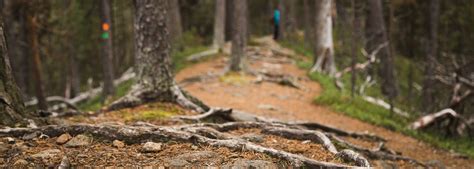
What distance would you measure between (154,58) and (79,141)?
3.24 m

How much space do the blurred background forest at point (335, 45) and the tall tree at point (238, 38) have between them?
2617mm

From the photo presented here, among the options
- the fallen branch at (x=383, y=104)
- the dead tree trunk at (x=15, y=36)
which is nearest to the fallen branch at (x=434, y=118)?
the fallen branch at (x=383, y=104)

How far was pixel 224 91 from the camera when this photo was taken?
502 inches

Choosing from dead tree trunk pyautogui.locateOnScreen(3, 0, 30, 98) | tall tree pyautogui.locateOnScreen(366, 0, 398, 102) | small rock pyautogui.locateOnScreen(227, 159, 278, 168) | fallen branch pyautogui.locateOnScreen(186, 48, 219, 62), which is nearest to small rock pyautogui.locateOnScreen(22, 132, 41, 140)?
small rock pyautogui.locateOnScreen(227, 159, 278, 168)

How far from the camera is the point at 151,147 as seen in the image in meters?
4.73

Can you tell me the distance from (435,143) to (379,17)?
25.0 feet

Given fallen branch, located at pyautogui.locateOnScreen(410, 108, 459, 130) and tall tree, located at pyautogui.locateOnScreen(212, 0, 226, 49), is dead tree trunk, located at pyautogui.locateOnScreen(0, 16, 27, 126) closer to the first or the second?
fallen branch, located at pyautogui.locateOnScreen(410, 108, 459, 130)

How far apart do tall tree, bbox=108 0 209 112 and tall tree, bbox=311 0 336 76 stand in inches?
348

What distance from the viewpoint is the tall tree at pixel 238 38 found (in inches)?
543

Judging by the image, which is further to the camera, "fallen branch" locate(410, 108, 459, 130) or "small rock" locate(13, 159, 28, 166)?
"fallen branch" locate(410, 108, 459, 130)

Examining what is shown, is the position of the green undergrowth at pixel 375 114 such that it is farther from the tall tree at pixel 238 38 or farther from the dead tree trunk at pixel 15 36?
the dead tree trunk at pixel 15 36

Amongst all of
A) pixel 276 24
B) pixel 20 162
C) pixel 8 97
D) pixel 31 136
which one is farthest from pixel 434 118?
pixel 276 24

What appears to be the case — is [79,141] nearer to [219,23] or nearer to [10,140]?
[10,140]

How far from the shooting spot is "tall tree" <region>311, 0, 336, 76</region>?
15.6 m
